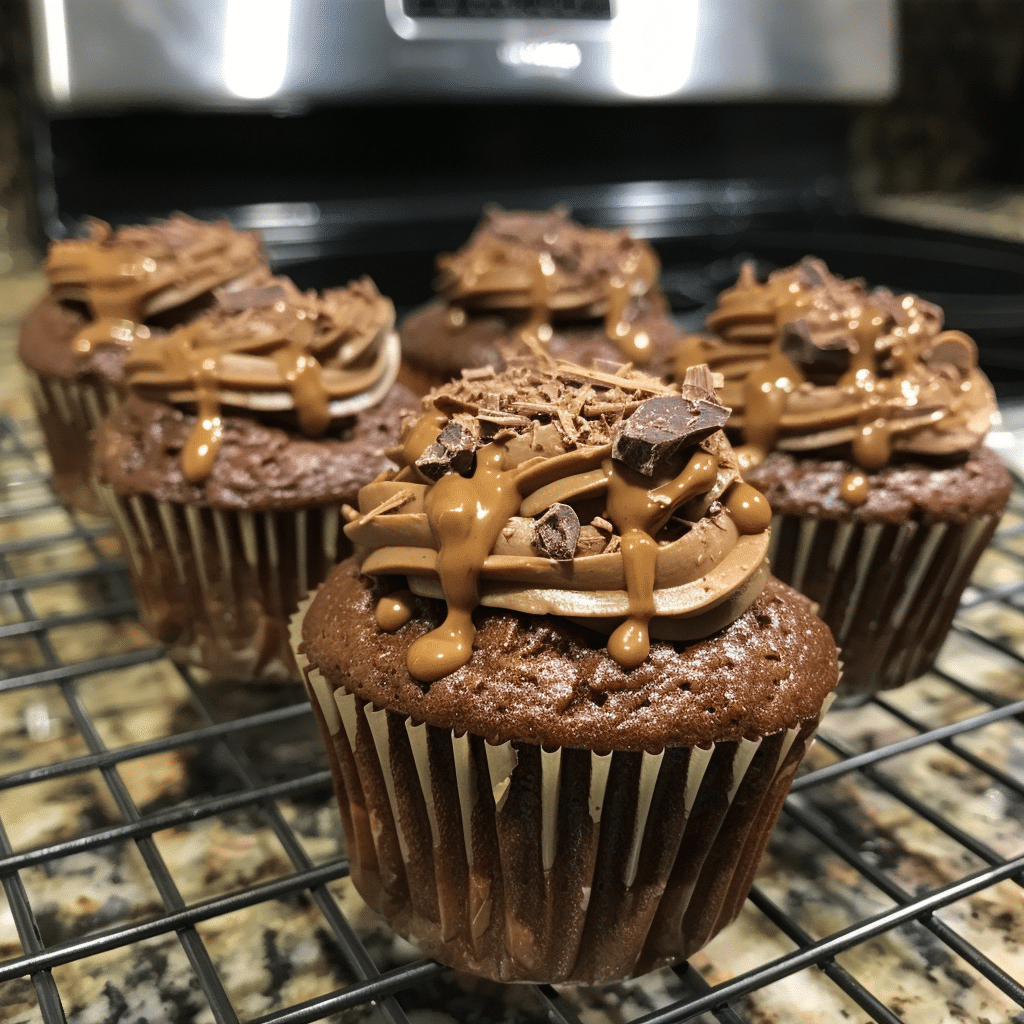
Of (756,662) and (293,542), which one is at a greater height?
(756,662)

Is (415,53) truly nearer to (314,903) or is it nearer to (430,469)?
(430,469)

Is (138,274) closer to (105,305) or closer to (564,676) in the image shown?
(105,305)

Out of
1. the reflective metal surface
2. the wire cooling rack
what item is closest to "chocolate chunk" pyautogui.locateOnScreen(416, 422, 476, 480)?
the wire cooling rack

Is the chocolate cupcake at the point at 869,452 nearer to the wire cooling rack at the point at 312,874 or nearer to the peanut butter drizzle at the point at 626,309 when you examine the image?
the wire cooling rack at the point at 312,874

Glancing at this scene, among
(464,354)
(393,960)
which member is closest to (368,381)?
(464,354)

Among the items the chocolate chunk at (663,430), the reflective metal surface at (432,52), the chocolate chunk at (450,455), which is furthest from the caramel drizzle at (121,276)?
the chocolate chunk at (663,430)

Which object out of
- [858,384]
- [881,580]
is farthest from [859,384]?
[881,580]
